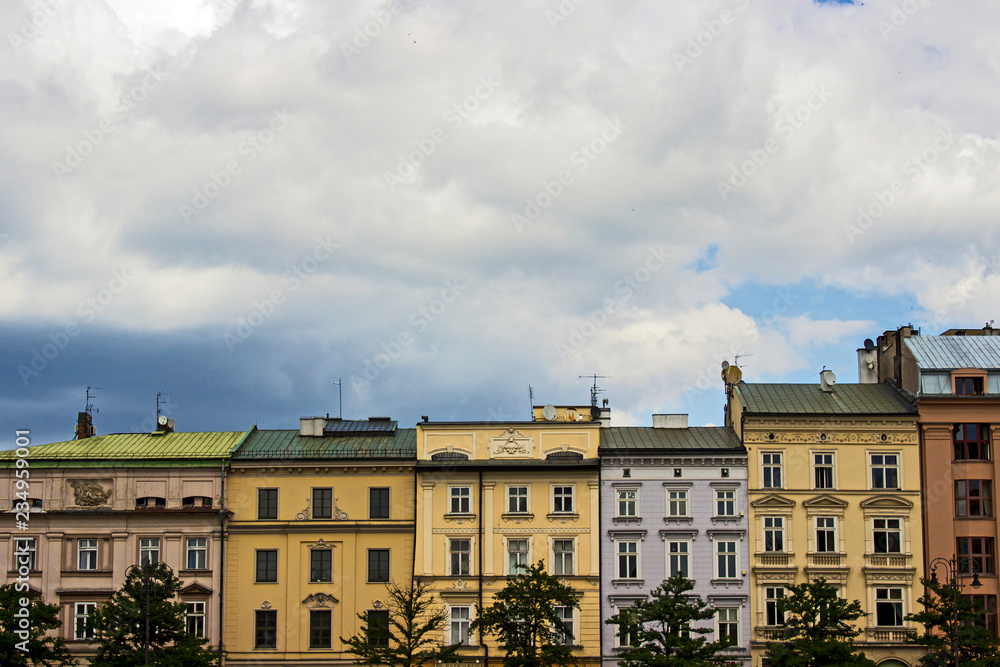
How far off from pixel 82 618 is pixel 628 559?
29581mm

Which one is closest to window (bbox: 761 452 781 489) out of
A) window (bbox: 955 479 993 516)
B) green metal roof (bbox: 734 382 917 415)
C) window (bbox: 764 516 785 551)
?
window (bbox: 764 516 785 551)

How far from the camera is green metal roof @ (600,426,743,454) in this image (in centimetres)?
6612

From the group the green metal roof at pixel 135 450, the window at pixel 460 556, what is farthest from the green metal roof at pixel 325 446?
the window at pixel 460 556

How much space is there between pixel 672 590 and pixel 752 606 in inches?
360

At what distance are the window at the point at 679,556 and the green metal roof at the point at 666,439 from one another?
17.2 feet

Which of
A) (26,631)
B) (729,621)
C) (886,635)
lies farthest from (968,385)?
(26,631)

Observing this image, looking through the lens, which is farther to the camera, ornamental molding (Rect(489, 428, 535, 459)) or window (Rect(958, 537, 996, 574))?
ornamental molding (Rect(489, 428, 535, 459))

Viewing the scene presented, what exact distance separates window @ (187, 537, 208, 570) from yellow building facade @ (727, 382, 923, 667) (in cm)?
2983

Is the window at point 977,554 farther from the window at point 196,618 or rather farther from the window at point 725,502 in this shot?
the window at point 196,618

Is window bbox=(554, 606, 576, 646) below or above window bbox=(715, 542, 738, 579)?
below

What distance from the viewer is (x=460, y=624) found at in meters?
64.3

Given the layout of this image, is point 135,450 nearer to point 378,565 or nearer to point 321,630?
point 321,630

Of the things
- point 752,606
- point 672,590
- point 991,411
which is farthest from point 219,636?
point 991,411

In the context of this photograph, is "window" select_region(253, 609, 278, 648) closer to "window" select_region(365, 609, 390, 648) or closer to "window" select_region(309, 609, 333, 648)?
"window" select_region(309, 609, 333, 648)
